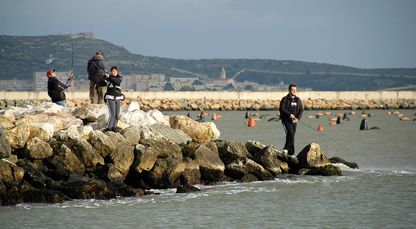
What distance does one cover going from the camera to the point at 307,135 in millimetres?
36656

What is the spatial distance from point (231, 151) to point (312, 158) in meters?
1.62

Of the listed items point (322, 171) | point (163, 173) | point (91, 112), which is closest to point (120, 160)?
point (163, 173)

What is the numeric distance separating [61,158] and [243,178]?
3.56 metres

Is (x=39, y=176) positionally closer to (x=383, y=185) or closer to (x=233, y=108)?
(x=383, y=185)

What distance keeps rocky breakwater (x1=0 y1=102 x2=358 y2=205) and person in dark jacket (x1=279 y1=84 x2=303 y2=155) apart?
0.46 meters

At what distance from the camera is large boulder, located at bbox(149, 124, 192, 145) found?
71.3ft

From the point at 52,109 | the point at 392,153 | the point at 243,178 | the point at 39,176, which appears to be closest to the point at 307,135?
the point at 392,153

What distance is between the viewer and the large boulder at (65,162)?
61.0 feet

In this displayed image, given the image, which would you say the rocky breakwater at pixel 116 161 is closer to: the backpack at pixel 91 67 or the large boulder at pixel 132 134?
the large boulder at pixel 132 134

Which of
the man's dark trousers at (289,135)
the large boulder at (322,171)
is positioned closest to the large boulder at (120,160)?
the man's dark trousers at (289,135)

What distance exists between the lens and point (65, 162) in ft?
61.6

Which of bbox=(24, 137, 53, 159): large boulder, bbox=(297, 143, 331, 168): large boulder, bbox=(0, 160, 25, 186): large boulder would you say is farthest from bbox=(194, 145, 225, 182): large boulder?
bbox=(0, 160, 25, 186): large boulder

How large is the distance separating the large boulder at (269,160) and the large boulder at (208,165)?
2.96ft

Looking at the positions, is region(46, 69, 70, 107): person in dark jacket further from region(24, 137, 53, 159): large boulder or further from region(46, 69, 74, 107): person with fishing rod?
region(24, 137, 53, 159): large boulder
